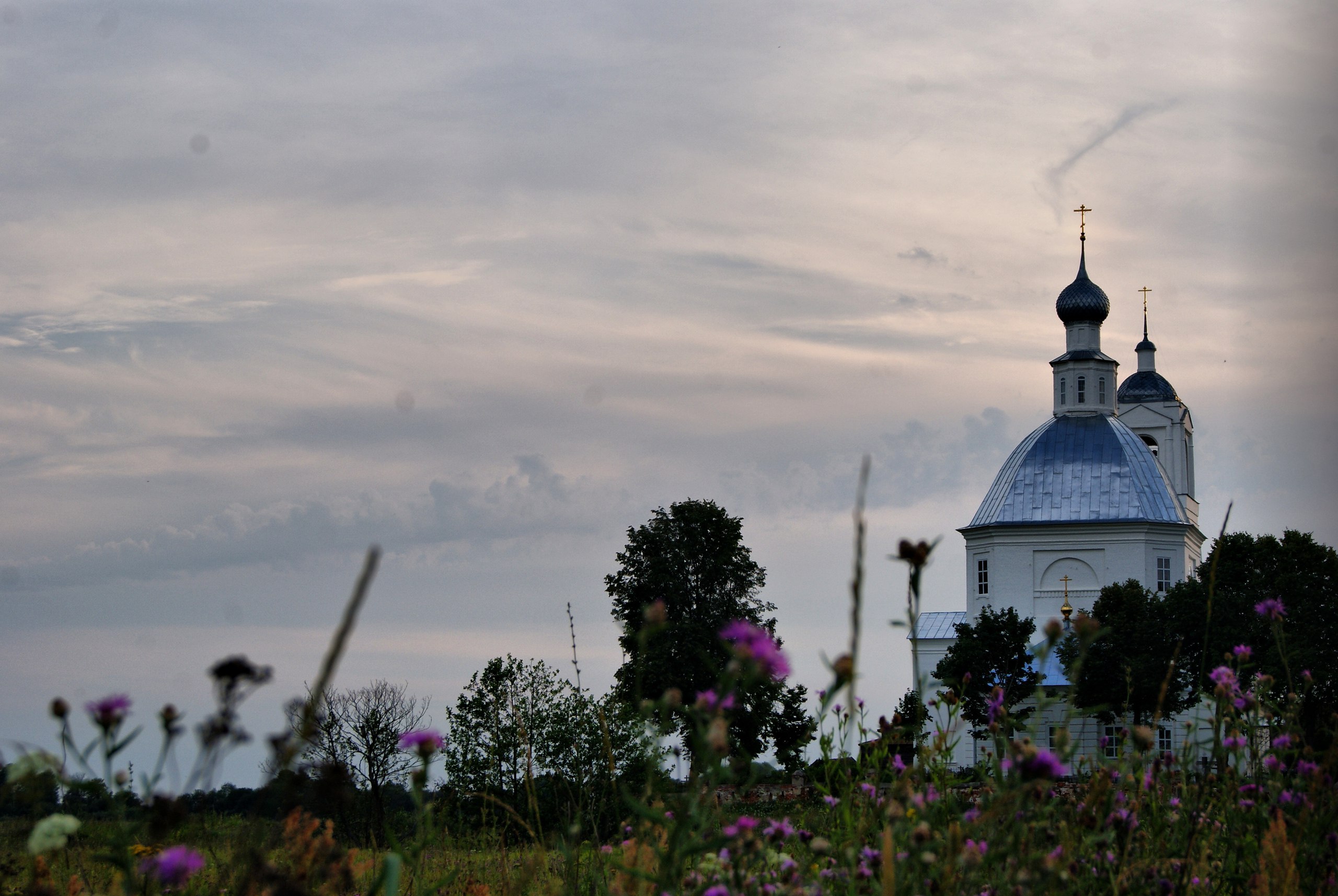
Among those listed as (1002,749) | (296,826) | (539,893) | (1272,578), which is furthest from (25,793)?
(1272,578)

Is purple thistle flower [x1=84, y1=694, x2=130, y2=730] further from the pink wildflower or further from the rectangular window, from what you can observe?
the rectangular window

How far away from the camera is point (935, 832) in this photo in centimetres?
337

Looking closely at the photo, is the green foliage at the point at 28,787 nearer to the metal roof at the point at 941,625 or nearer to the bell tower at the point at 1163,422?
the metal roof at the point at 941,625

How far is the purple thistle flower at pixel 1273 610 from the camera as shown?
14.3 ft

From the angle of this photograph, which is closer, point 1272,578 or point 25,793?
point 25,793

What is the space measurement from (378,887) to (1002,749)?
2626 mm

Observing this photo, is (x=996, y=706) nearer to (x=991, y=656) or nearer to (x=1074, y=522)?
(x=991, y=656)

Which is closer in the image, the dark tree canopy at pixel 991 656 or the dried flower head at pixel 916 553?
the dried flower head at pixel 916 553

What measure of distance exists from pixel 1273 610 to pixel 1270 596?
38.1m

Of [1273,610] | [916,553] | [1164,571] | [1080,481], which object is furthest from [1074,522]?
[916,553]

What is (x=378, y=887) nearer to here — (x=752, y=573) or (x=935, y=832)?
(x=935, y=832)

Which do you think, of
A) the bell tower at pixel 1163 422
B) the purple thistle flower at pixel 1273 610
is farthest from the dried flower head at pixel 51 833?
the bell tower at pixel 1163 422

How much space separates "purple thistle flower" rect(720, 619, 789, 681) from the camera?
1.92m

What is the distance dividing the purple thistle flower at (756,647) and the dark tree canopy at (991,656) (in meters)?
42.3
